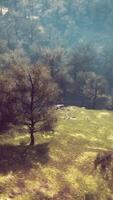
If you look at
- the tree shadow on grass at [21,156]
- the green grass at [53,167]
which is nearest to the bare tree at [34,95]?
the tree shadow on grass at [21,156]

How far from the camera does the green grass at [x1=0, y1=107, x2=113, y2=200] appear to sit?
44594 millimetres

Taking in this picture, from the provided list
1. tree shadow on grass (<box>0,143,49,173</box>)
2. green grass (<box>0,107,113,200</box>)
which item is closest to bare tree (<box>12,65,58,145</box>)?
tree shadow on grass (<box>0,143,49,173</box>)

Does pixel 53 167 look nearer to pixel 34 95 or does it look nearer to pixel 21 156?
pixel 21 156

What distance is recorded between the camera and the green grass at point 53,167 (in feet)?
146

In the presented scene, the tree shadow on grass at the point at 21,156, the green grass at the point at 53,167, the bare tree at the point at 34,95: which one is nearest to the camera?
the green grass at the point at 53,167

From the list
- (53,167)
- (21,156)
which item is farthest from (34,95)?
(53,167)

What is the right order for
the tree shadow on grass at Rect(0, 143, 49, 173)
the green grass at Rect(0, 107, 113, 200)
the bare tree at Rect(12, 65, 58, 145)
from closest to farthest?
the green grass at Rect(0, 107, 113, 200)
the tree shadow on grass at Rect(0, 143, 49, 173)
the bare tree at Rect(12, 65, 58, 145)

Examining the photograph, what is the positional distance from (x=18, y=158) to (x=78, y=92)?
283 ft

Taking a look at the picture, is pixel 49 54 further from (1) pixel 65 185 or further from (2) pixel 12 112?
(1) pixel 65 185

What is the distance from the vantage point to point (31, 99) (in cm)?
5431

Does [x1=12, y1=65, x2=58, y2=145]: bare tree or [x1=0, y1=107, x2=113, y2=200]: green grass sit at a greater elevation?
[x1=12, y1=65, x2=58, y2=145]: bare tree

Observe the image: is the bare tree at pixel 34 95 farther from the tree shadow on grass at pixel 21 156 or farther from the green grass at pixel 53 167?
the green grass at pixel 53 167

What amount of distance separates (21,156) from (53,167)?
5.39m

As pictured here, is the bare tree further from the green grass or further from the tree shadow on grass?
the green grass
